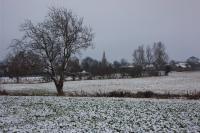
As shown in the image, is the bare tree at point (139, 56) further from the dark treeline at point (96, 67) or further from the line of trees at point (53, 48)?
the line of trees at point (53, 48)

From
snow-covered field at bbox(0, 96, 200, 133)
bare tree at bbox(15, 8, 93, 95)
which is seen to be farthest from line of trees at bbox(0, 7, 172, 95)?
snow-covered field at bbox(0, 96, 200, 133)

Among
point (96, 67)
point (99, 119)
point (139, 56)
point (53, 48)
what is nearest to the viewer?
point (99, 119)

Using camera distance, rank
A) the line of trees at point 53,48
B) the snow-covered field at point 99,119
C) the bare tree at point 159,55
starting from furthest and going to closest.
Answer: the bare tree at point 159,55
the line of trees at point 53,48
the snow-covered field at point 99,119

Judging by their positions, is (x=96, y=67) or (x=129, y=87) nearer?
(x=129, y=87)

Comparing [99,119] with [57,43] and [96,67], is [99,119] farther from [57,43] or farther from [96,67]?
[96,67]

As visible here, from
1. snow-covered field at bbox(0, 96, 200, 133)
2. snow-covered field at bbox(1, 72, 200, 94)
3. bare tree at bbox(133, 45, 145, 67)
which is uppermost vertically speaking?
bare tree at bbox(133, 45, 145, 67)

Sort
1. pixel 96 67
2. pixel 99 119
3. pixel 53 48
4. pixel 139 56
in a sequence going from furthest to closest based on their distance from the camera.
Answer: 1. pixel 139 56
2. pixel 96 67
3. pixel 53 48
4. pixel 99 119

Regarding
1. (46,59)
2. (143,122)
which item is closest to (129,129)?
(143,122)

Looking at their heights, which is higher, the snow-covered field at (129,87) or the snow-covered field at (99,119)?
the snow-covered field at (129,87)

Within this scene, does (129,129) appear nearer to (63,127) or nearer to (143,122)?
(143,122)

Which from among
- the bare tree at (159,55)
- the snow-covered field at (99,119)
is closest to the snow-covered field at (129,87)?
the snow-covered field at (99,119)

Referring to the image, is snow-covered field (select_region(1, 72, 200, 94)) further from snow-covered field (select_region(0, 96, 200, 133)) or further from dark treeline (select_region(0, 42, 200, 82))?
snow-covered field (select_region(0, 96, 200, 133))

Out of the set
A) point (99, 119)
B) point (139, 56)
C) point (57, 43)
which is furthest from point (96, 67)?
point (99, 119)

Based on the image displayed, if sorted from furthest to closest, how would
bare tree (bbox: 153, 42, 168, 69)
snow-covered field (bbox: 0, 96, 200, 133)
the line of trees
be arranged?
bare tree (bbox: 153, 42, 168, 69) < the line of trees < snow-covered field (bbox: 0, 96, 200, 133)
